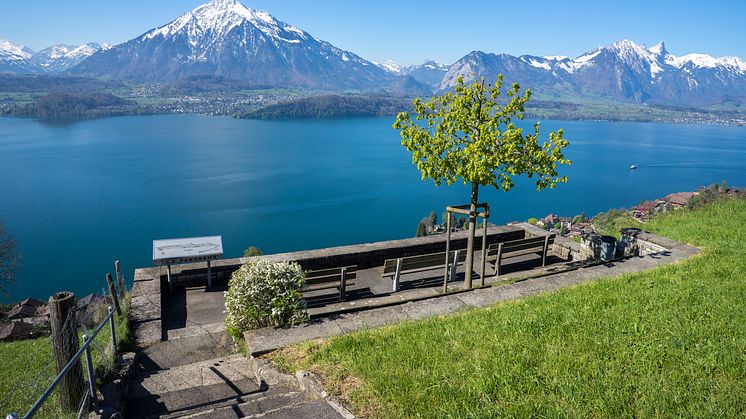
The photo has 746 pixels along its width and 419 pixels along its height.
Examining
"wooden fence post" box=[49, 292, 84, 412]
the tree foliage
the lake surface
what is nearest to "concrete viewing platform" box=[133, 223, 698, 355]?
the tree foliage

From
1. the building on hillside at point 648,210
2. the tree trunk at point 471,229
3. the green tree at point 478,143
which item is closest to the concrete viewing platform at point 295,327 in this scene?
the tree trunk at point 471,229

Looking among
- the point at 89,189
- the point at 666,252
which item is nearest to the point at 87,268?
the point at 89,189

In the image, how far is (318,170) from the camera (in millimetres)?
93938

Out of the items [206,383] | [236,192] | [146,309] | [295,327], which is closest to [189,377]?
→ [206,383]

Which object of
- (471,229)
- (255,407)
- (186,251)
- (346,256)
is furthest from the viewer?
(346,256)

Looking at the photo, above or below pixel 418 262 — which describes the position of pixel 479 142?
above

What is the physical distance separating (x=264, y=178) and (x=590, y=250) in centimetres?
7714

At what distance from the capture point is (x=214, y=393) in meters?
5.36

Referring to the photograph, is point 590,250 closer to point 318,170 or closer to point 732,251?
point 732,251

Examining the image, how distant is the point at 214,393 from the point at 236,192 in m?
70.5

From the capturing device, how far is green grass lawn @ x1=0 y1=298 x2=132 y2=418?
5.28m

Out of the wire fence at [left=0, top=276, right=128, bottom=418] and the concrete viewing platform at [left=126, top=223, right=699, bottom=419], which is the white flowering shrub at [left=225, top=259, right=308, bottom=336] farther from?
the wire fence at [left=0, top=276, right=128, bottom=418]

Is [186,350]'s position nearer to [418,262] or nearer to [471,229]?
[418,262]

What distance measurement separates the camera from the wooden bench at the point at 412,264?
9.81 meters
